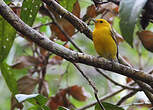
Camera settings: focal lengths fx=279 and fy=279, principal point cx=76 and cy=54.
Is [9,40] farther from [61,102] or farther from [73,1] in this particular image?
[61,102]

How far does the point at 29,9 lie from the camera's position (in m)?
2.10

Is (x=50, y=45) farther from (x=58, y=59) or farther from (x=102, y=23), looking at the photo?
(x=58, y=59)

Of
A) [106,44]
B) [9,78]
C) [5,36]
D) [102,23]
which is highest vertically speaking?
[5,36]

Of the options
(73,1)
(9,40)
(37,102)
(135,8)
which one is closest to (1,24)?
(9,40)

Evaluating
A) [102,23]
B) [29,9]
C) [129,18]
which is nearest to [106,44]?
[102,23]

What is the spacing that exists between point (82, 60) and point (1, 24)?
965 mm

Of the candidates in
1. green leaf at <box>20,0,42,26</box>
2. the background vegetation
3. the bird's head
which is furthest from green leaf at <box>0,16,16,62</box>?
the bird's head

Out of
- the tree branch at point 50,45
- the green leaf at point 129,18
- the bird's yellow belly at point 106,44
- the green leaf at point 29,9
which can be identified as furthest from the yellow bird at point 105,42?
the green leaf at point 129,18

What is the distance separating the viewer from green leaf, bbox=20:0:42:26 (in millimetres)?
2064

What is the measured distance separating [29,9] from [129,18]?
3.92 ft

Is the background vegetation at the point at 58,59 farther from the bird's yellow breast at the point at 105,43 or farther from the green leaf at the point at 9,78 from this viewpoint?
the bird's yellow breast at the point at 105,43

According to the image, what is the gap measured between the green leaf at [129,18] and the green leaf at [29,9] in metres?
1.08

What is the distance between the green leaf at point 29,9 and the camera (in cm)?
206

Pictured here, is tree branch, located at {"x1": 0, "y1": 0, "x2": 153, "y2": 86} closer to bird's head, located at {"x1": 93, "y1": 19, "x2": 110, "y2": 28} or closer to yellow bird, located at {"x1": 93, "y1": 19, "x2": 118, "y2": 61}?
yellow bird, located at {"x1": 93, "y1": 19, "x2": 118, "y2": 61}
